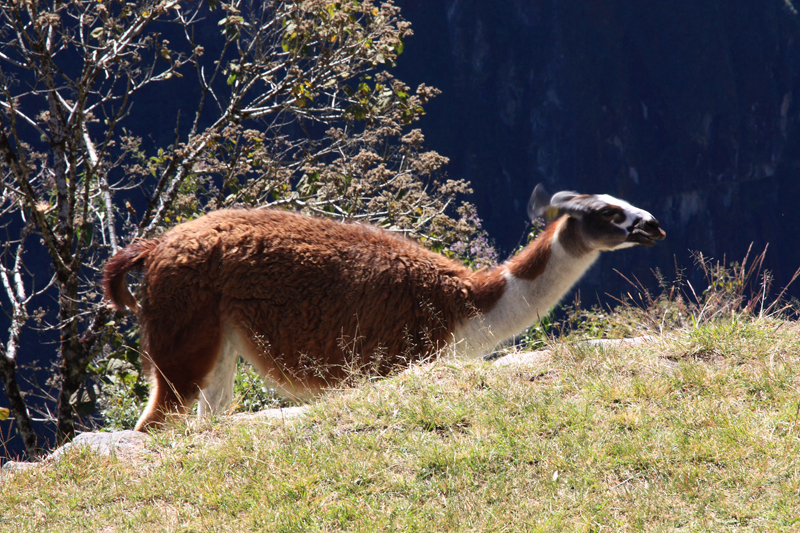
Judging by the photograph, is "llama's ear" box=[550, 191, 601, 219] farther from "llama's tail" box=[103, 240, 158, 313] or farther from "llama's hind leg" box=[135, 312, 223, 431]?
"llama's tail" box=[103, 240, 158, 313]

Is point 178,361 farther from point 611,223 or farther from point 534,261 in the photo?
point 611,223

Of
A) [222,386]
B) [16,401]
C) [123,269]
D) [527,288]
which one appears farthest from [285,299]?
[16,401]

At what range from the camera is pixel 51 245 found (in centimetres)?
546

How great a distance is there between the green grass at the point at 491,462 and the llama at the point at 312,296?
2.21ft

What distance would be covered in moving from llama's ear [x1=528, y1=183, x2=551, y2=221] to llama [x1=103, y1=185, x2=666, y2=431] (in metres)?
0.26

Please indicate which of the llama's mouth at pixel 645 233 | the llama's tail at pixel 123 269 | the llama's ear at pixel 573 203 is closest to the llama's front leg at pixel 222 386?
the llama's tail at pixel 123 269

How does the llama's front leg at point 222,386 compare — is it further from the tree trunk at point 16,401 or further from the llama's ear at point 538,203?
the tree trunk at point 16,401

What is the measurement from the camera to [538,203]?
4852mm

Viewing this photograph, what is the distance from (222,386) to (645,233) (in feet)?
9.56

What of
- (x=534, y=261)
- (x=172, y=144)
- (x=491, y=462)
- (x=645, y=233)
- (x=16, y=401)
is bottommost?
(x=16, y=401)

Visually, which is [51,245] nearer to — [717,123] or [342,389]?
[342,389]

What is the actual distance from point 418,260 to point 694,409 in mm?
2050

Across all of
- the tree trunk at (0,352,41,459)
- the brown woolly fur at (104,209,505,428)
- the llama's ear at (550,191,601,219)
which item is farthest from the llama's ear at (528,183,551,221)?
the tree trunk at (0,352,41,459)

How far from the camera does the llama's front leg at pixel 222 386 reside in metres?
4.06
